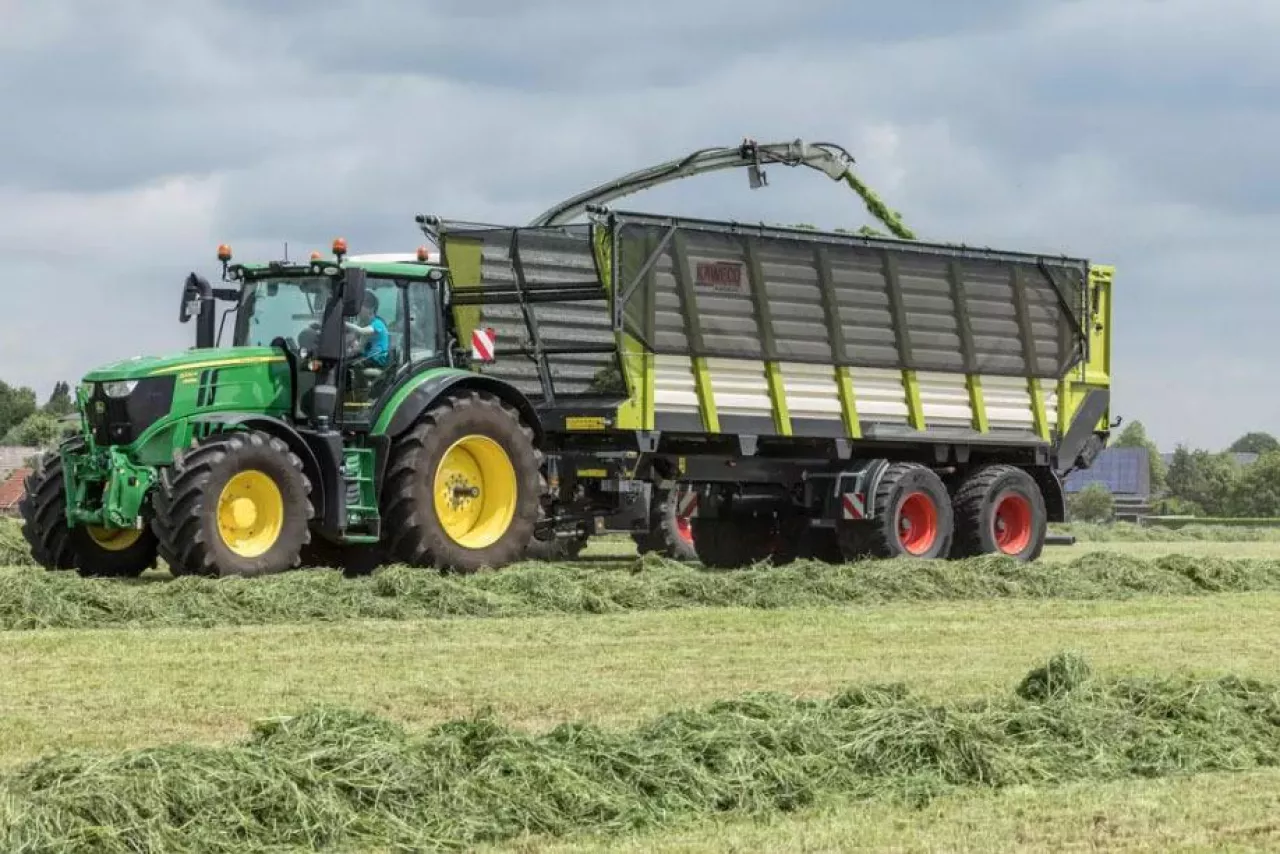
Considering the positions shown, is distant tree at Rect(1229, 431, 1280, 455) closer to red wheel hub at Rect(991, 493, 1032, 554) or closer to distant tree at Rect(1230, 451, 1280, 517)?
distant tree at Rect(1230, 451, 1280, 517)

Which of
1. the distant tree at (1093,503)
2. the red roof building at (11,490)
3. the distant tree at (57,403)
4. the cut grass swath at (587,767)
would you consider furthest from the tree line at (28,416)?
the cut grass swath at (587,767)

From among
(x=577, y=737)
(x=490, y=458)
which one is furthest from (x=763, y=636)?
(x=577, y=737)

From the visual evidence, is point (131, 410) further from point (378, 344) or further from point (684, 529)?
point (684, 529)

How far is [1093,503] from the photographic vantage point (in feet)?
254

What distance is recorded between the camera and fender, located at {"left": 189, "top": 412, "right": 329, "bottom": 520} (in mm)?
14344

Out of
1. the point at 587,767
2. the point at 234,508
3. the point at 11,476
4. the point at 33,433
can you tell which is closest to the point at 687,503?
the point at 234,508

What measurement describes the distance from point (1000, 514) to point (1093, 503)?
59.5 m

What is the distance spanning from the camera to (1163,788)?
7.16 metres

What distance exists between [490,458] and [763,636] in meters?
4.13

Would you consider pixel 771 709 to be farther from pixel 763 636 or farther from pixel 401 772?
pixel 763 636

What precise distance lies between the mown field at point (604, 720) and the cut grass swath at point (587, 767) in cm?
1

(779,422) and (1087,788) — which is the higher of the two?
(779,422)

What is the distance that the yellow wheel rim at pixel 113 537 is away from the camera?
49.0 feet

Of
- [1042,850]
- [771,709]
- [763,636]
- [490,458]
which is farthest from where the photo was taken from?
[490,458]
